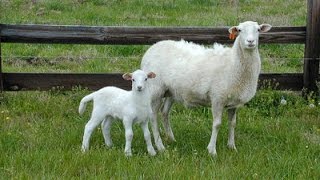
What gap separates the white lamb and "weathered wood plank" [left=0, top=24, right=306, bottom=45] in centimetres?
227

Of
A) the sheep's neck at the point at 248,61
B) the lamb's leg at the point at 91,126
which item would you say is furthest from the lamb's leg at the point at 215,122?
the lamb's leg at the point at 91,126

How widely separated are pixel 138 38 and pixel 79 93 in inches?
45.8

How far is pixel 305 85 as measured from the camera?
9539mm

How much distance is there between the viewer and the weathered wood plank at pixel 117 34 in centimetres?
920

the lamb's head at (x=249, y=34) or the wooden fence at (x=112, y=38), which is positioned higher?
the lamb's head at (x=249, y=34)

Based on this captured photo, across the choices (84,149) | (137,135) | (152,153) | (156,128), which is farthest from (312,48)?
(84,149)

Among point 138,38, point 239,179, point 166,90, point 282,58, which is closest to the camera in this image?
point 239,179

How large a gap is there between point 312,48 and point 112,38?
2.88m

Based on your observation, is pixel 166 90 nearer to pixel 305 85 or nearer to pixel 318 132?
pixel 318 132

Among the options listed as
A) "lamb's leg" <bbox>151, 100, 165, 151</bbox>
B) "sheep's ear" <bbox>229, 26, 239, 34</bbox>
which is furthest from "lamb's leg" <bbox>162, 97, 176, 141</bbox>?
"sheep's ear" <bbox>229, 26, 239, 34</bbox>

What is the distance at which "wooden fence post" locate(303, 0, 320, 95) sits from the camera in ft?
30.5

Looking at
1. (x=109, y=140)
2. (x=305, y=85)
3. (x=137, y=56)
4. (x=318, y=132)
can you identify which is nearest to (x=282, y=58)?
(x=305, y=85)

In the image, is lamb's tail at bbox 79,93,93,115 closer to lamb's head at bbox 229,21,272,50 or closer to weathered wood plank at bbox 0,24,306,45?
lamb's head at bbox 229,21,272,50

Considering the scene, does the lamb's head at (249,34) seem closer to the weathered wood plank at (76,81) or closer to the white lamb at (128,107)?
the white lamb at (128,107)
